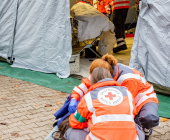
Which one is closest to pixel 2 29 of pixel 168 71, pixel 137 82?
pixel 168 71

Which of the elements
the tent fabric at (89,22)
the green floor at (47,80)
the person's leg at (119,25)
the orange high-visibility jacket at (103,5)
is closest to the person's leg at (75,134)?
the green floor at (47,80)

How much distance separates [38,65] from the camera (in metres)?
5.76

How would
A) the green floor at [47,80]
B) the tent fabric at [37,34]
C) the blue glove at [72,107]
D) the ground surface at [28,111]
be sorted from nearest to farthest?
1. the blue glove at [72,107]
2. the ground surface at [28,111]
3. the green floor at [47,80]
4. the tent fabric at [37,34]

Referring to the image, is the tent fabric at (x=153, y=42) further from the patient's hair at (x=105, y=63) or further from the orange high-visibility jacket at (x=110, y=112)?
the orange high-visibility jacket at (x=110, y=112)

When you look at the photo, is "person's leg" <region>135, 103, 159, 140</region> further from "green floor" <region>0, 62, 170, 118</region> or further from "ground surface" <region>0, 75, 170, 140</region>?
"green floor" <region>0, 62, 170, 118</region>

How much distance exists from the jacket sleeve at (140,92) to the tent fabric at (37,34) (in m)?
2.62

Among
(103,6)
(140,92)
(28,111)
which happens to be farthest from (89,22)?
(140,92)

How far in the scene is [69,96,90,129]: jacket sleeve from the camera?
6.86 feet

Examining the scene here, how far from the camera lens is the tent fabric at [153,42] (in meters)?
3.89

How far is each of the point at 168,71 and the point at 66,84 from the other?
1.93 metres

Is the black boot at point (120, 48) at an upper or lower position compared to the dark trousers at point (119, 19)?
lower

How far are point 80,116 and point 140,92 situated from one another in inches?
32.3

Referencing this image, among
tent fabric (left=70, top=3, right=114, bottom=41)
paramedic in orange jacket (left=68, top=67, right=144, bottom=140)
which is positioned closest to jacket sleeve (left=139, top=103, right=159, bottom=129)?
paramedic in orange jacket (left=68, top=67, right=144, bottom=140)

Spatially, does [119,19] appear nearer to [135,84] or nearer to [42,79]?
[42,79]
